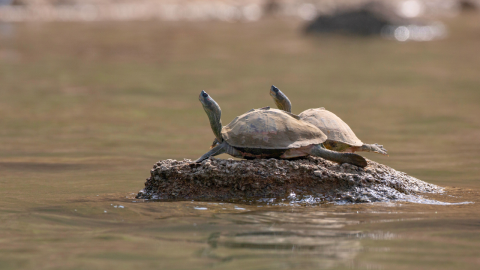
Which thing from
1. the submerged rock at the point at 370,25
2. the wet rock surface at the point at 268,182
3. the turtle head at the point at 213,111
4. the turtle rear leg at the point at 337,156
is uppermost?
the submerged rock at the point at 370,25

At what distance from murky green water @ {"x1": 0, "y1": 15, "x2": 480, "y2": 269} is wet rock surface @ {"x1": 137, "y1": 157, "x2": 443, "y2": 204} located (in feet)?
0.62

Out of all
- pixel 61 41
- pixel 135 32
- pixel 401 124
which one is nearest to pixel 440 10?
pixel 135 32

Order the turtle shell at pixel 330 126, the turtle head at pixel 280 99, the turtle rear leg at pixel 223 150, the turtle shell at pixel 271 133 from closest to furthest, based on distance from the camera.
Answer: the turtle shell at pixel 271 133
the turtle rear leg at pixel 223 150
the turtle shell at pixel 330 126
the turtle head at pixel 280 99

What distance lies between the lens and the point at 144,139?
8484mm

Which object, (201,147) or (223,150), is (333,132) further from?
(201,147)

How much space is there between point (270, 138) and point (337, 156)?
60 cm

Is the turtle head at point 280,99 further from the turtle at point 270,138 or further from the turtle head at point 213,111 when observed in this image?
the turtle head at point 213,111

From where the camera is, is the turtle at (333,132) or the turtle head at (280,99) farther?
the turtle head at (280,99)

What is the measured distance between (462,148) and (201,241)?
201 inches

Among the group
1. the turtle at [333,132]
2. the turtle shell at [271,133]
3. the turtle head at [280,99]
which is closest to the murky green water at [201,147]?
the turtle shell at [271,133]

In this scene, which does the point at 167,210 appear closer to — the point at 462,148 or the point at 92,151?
the point at 92,151

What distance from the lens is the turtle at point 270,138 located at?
16.2ft

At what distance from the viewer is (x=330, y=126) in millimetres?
5297

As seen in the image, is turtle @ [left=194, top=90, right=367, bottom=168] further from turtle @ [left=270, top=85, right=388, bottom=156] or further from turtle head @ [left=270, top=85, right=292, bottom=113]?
turtle head @ [left=270, top=85, right=292, bottom=113]
